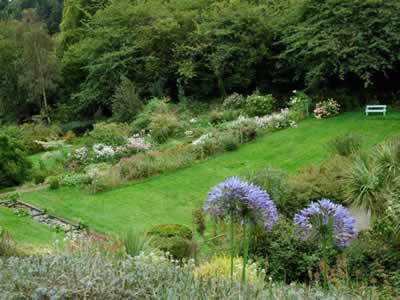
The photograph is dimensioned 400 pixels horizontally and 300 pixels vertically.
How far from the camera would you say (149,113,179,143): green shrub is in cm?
1622

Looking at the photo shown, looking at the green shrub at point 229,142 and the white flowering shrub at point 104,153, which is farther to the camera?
the white flowering shrub at point 104,153

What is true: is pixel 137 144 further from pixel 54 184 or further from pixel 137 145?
pixel 54 184

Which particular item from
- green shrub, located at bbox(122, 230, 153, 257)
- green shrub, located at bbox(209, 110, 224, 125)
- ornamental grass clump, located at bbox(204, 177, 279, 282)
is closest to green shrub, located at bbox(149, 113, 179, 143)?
green shrub, located at bbox(209, 110, 224, 125)

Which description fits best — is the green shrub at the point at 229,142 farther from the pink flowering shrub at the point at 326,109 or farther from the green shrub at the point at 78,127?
the green shrub at the point at 78,127

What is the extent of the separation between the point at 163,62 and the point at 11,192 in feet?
39.9

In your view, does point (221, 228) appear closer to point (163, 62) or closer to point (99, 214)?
point (99, 214)

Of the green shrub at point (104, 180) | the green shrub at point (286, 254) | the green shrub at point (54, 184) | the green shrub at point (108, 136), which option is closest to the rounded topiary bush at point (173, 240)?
the green shrub at point (286, 254)

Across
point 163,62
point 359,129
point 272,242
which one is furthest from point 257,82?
point 272,242

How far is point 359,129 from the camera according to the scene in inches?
547

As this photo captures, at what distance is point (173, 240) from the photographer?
22.6ft

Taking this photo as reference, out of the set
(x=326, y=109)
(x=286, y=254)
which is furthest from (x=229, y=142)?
(x=286, y=254)

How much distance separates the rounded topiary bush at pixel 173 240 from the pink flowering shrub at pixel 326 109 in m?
9.71

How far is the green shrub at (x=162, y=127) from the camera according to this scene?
16.2 meters

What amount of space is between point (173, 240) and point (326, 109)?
10539 millimetres
